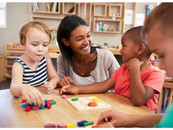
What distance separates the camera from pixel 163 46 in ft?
1.76

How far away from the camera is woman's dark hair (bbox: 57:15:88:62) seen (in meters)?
1.50

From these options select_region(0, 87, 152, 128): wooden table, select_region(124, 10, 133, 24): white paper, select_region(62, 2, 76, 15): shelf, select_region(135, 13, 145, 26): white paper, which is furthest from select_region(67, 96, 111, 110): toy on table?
select_region(135, 13, 145, 26): white paper

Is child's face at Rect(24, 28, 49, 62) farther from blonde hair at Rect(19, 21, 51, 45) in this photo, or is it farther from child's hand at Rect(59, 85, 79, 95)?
child's hand at Rect(59, 85, 79, 95)

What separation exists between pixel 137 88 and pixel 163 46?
47 centimetres

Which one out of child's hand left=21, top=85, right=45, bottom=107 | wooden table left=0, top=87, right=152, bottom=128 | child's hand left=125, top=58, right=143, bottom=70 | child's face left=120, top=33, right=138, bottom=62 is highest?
child's face left=120, top=33, right=138, bottom=62

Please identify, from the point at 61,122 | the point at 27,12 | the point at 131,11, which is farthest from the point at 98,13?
the point at 61,122

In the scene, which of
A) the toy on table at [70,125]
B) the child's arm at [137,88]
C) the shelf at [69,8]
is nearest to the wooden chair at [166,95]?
the child's arm at [137,88]

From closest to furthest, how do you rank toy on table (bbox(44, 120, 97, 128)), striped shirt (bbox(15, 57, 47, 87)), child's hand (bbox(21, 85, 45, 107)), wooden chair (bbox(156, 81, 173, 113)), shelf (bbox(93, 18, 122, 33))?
toy on table (bbox(44, 120, 97, 128)) < child's hand (bbox(21, 85, 45, 107)) < striped shirt (bbox(15, 57, 47, 87)) < wooden chair (bbox(156, 81, 173, 113)) < shelf (bbox(93, 18, 122, 33))

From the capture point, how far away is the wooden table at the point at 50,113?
27.7 inches

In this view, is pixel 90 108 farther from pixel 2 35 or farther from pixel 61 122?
pixel 2 35

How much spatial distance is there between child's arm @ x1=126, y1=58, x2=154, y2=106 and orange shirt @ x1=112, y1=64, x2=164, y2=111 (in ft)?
0.14

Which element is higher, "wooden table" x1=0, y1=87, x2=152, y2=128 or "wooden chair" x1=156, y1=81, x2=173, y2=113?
"wooden table" x1=0, y1=87, x2=152, y2=128

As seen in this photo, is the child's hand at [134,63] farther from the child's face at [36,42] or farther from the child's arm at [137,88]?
the child's face at [36,42]

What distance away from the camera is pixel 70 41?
1571mm
